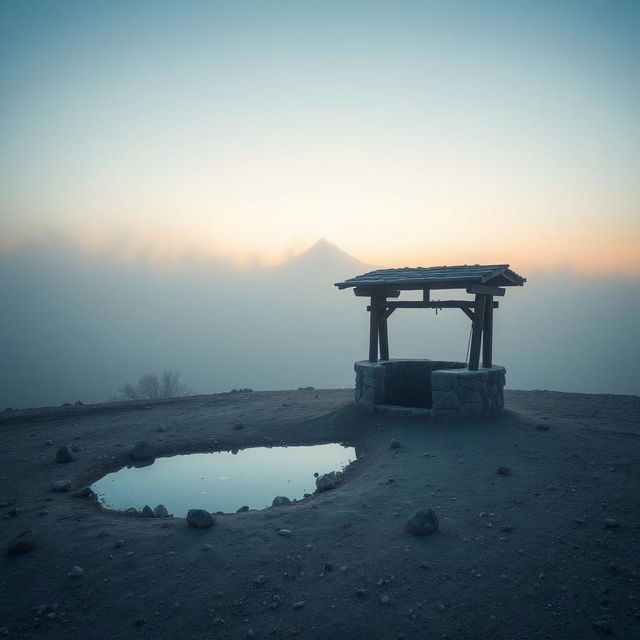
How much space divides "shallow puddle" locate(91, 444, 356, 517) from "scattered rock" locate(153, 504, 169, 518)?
0.11m

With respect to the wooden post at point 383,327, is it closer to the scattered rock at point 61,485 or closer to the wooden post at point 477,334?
the wooden post at point 477,334

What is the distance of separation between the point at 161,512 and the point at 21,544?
167 cm

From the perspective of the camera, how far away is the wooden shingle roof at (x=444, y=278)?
948 centimetres

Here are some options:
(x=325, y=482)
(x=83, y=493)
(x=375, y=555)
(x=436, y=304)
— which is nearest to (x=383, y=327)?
(x=436, y=304)

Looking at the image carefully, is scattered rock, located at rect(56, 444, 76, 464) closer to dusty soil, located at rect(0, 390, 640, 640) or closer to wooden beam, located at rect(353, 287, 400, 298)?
dusty soil, located at rect(0, 390, 640, 640)

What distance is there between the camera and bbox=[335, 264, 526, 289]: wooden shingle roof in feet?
31.1

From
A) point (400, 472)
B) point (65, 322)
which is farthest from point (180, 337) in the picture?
point (400, 472)

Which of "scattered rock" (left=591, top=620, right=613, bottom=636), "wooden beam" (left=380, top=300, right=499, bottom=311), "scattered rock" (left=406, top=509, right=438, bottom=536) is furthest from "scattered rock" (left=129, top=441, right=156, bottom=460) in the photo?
"scattered rock" (left=591, top=620, right=613, bottom=636)

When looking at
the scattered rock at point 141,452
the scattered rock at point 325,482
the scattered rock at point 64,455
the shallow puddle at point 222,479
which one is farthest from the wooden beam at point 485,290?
the scattered rock at point 64,455

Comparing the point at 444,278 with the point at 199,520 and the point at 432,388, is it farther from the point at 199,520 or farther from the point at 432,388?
the point at 199,520

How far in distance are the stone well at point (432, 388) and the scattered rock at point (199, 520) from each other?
5696 millimetres

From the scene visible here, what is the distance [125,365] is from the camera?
89000 millimetres

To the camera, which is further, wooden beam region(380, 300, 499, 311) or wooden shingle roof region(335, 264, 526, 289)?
wooden beam region(380, 300, 499, 311)

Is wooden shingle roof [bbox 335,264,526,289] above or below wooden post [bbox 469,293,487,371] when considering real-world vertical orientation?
above
